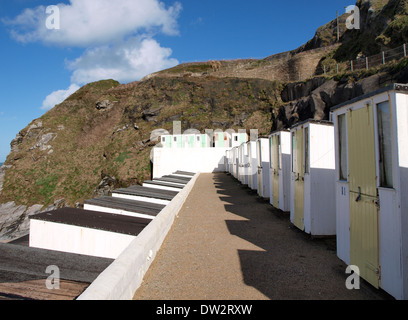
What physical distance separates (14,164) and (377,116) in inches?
2077

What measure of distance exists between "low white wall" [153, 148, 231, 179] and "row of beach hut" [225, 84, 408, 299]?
1114 inches

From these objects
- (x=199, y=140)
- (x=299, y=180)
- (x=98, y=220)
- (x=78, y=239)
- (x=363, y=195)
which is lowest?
(x=78, y=239)

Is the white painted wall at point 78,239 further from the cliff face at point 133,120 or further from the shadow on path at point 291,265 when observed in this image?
the cliff face at point 133,120

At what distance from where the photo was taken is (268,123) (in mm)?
44562

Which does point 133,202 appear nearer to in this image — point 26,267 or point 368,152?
point 26,267

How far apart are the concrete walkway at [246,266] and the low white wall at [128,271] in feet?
0.61

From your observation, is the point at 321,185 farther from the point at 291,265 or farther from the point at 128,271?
the point at 128,271

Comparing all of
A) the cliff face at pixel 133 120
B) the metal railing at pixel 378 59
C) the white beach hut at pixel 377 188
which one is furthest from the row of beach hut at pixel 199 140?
the white beach hut at pixel 377 188

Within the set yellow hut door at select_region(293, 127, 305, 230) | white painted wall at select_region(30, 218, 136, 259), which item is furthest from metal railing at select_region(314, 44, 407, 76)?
white painted wall at select_region(30, 218, 136, 259)

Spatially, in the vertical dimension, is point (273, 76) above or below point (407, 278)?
above

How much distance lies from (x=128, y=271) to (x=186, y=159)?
31362 mm

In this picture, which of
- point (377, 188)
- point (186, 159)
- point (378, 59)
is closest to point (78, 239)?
point (377, 188)

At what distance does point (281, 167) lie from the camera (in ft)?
32.5
